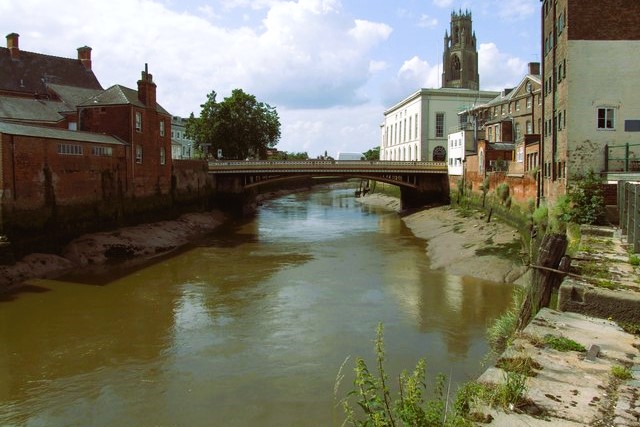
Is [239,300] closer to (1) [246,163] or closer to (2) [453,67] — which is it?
(1) [246,163]

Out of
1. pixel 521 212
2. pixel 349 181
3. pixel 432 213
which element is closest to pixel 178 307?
pixel 521 212

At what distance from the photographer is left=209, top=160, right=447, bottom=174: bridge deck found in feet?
169

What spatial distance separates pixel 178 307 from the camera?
66.2ft

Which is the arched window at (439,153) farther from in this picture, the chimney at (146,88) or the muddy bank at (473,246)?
the chimney at (146,88)

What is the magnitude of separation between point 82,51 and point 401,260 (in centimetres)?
5010

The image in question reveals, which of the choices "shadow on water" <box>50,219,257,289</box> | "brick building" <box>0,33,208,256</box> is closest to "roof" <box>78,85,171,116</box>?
"brick building" <box>0,33,208,256</box>

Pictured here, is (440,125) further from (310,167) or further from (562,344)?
(562,344)

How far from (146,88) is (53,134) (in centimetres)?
1207

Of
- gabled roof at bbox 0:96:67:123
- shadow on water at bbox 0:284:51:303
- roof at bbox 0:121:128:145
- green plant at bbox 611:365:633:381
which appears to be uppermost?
gabled roof at bbox 0:96:67:123

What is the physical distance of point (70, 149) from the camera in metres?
31.0

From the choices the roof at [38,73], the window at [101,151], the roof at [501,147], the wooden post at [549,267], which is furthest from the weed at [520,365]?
the roof at [38,73]

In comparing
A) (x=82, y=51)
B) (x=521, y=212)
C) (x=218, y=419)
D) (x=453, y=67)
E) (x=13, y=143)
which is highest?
(x=453, y=67)

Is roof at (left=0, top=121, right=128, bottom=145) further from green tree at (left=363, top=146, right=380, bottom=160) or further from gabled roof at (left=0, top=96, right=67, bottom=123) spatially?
green tree at (left=363, top=146, right=380, bottom=160)

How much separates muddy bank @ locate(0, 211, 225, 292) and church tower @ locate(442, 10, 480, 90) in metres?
93.8
